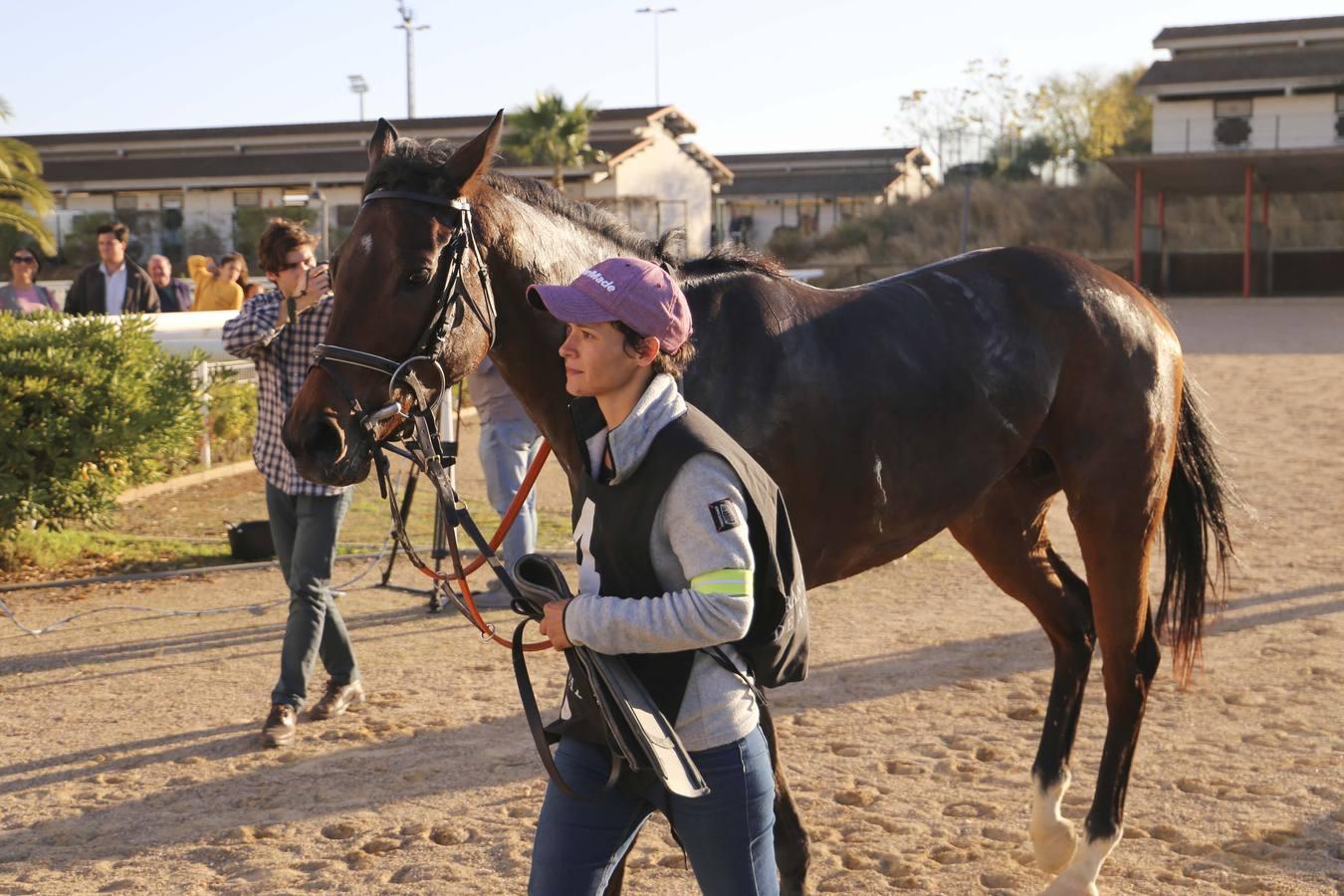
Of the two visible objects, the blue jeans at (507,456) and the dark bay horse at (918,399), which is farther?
the blue jeans at (507,456)

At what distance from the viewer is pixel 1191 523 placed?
4781 mm

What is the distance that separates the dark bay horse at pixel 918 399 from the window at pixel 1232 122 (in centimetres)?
4296

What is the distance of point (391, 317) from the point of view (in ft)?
10.3

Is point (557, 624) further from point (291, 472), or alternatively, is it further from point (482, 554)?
point (291, 472)

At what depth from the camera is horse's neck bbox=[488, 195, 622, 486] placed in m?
3.38

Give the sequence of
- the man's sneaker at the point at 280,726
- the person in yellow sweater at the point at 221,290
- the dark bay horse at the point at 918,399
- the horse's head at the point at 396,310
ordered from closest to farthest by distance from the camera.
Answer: the horse's head at the point at 396,310 < the dark bay horse at the point at 918,399 < the man's sneaker at the point at 280,726 < the person in yellow sweater at the point at 221,290

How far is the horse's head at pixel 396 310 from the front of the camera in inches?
120

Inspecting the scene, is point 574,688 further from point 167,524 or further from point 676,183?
point 676,183

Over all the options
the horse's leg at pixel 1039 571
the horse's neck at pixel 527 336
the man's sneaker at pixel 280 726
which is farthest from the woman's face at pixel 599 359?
the man's sneaker at pixel 280 726

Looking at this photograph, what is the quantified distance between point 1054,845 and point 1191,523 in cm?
140

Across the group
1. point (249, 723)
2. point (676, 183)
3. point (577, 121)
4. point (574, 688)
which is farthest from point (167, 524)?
point (676, 183)

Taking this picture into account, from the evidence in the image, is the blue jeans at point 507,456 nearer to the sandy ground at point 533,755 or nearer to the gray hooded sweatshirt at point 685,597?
the sandy ground at point 533,755

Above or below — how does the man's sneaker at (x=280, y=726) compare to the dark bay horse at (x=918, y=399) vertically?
below

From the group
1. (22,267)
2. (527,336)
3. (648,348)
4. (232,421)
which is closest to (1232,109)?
(232,421)
